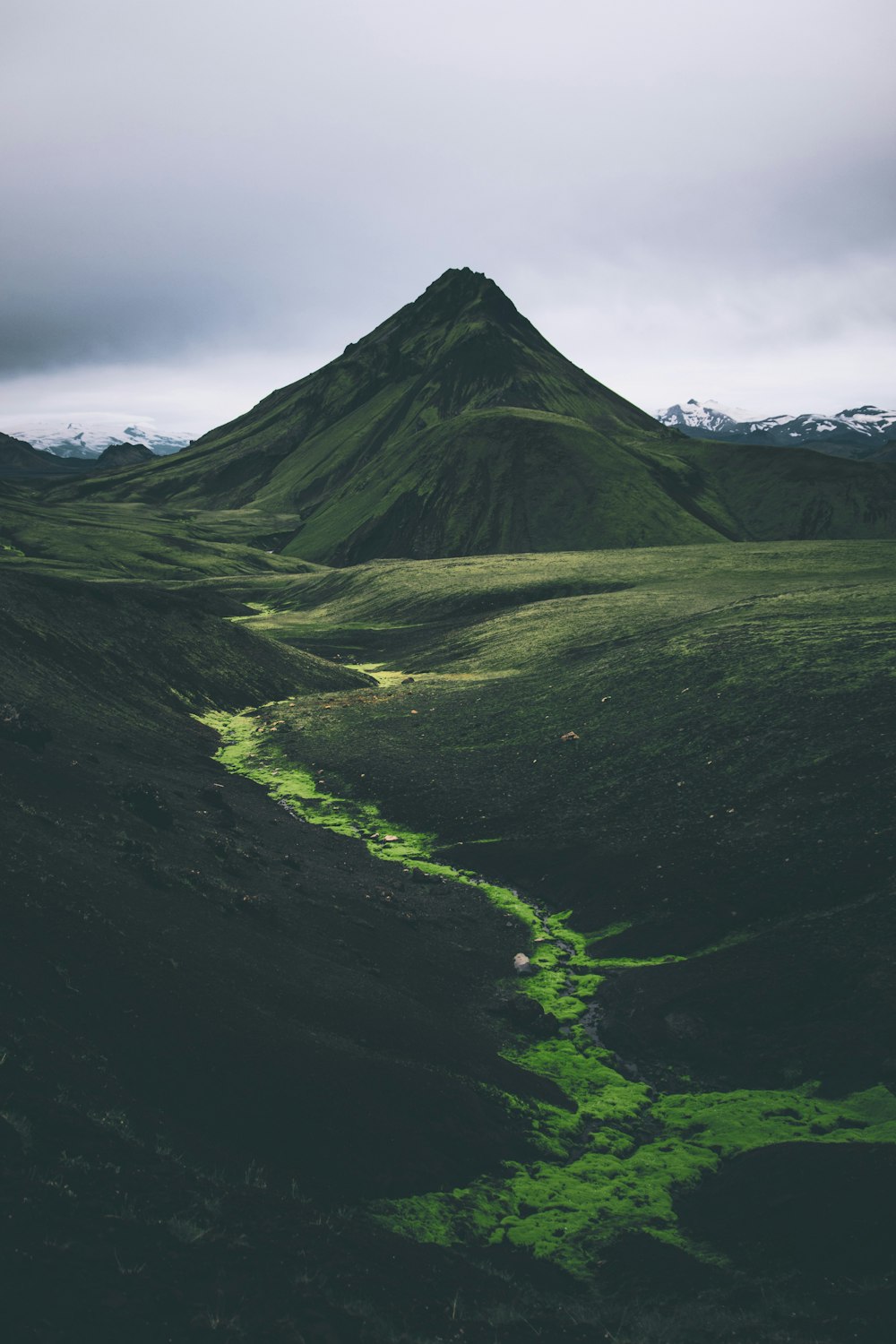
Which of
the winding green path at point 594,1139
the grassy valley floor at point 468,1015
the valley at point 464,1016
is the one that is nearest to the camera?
the valley at point 464,1016

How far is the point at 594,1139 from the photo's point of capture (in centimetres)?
2612

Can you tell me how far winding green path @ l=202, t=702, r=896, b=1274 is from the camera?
830 inches

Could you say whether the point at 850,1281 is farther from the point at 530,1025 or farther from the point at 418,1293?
the point at 530,1025

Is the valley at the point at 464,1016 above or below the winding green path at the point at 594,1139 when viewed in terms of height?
above

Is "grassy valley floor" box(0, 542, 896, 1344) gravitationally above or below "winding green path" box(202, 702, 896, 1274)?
above

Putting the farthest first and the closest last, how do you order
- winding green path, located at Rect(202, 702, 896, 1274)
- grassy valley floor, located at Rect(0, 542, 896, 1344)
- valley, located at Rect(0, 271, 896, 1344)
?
winding green path, located at Rect(202, 702, 896, 1274) → grassy valley floor, located at Rect(0, 542, 896, 1344) → valley, located at Rect(0, 271, 896, 1344)

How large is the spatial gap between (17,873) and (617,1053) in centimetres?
2269

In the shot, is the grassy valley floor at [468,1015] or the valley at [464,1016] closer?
the valley at [464,1016]

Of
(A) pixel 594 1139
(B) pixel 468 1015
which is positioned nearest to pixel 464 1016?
(B) pixel 468 1015

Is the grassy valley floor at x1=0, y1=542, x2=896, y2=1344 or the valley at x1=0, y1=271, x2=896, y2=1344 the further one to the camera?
the grassy valley floor at x1=0, y1=542, x2=896, y2=1344

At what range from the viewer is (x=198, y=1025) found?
23516 mm

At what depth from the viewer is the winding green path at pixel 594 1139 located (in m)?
21.1

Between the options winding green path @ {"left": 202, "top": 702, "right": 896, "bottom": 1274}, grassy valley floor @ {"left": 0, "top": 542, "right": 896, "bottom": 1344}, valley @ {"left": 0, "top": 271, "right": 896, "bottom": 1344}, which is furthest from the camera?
winding green path @ {"left": 202, "top": 702, "right": 896, "bottom": 1274}

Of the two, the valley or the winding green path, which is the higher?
the valley
